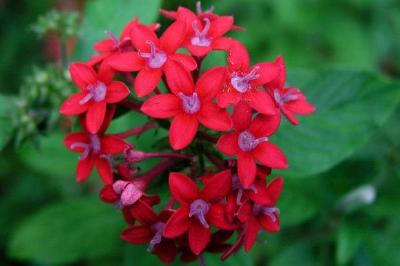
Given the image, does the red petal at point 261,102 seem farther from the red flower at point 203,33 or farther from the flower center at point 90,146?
the flower center at point 90,146

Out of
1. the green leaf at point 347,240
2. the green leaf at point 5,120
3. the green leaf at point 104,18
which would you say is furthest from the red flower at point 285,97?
the green leaf at point 5,120

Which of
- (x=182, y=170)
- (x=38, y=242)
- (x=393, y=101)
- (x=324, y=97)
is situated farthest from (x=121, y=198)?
(x=38, y=242)

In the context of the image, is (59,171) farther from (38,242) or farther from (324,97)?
(324,97)

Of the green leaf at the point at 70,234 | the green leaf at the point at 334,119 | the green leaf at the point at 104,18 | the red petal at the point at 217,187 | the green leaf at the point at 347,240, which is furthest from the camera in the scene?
the green leaf at the point at 70,234

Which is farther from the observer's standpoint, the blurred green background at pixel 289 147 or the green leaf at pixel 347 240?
the green leaf at pixel 347 240

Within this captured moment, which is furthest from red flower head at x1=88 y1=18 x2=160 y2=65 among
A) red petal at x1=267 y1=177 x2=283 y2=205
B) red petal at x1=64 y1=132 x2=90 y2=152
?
red petal at x1=267 y1=177 x2=283 y2=205

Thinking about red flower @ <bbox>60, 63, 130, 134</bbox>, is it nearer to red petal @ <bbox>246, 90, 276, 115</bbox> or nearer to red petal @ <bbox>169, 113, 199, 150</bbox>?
red petal @ <bbox>169, 113, 199, 150</bbox>
